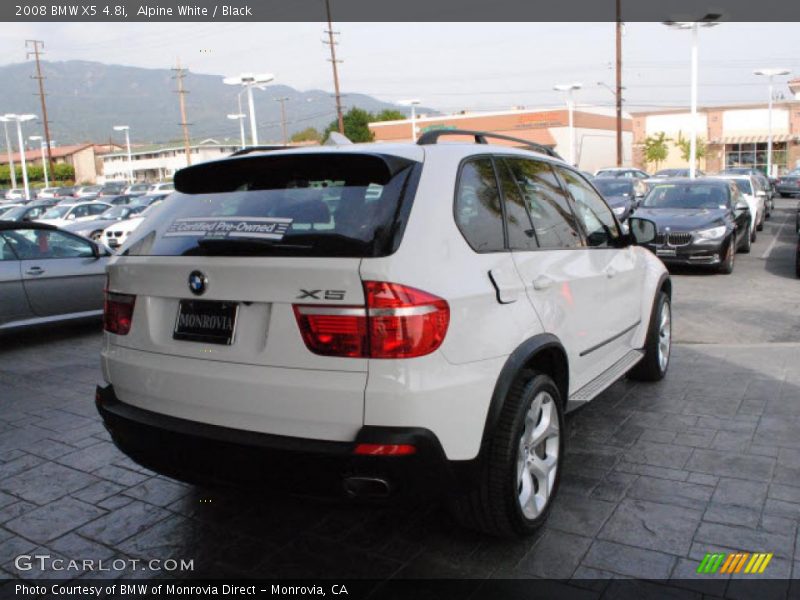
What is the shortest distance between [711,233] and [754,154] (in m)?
63.3

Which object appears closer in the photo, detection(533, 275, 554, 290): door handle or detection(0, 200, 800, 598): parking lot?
detection(0, 200, 800, 598): parking lot

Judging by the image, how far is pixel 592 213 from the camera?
4602 millimetres

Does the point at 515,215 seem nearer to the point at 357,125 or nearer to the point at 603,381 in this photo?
the point at 603,381

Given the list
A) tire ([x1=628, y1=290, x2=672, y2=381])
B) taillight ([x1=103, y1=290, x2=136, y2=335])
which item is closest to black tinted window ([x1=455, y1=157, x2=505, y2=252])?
taillight ([x1=103, y1=290, x2=136, y2=335])

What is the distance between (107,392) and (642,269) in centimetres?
370

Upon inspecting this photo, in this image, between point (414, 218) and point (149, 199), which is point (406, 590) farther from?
point (149, 199)

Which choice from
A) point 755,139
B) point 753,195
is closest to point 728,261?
point 753,195

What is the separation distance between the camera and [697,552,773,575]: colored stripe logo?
2.98 meters

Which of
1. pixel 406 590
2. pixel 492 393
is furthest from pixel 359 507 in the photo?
pixel 492 393

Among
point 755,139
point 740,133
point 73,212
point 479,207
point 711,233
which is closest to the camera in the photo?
point 479,207

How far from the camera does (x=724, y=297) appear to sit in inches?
391

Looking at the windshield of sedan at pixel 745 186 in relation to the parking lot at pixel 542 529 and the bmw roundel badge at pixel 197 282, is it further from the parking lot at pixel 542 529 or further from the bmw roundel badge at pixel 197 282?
the bmw roundel badge at pixel 197 282

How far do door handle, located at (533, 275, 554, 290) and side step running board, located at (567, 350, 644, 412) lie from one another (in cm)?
68

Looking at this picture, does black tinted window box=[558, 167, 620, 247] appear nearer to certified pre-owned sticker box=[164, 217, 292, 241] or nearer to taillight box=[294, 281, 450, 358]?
taillight box=[294, 281, 450, 358]
